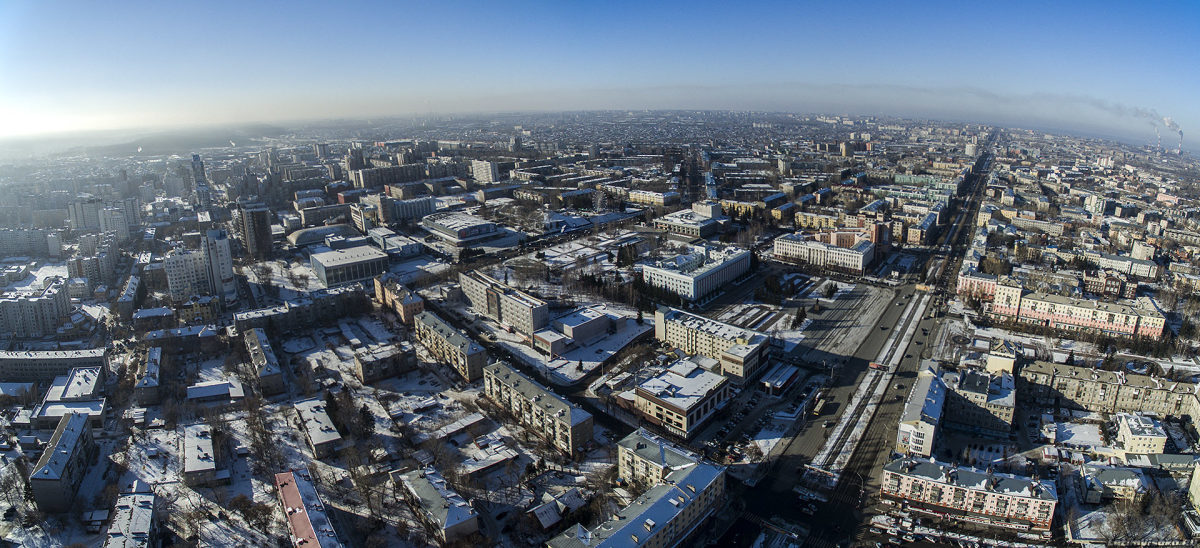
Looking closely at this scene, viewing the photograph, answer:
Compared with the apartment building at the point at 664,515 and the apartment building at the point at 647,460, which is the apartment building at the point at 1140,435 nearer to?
the apartment building at the point at 664,515

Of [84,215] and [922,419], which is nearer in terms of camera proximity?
[922,419]

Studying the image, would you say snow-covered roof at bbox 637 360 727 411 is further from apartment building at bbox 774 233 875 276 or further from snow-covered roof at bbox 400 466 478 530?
apartment building at bbox 774 233 875 276

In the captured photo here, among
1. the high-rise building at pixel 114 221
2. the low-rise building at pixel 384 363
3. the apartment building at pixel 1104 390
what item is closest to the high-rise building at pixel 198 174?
the high-rise building at pixel 114 221

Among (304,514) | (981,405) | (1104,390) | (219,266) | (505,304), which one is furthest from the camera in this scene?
(219,266)

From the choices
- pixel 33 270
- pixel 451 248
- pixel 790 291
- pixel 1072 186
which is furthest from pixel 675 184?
pixel 33 270

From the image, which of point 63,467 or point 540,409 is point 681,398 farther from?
point 63,467

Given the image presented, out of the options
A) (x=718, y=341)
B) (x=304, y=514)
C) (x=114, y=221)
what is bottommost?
(x=304, y=514)

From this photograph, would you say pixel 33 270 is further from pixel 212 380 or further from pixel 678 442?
pixel 678 442

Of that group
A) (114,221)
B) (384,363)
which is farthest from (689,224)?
(114,221)
